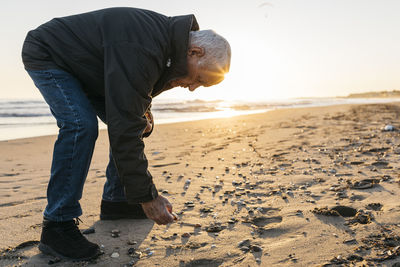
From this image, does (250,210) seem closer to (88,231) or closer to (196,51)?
(88,231)

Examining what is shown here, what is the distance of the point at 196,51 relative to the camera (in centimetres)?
231

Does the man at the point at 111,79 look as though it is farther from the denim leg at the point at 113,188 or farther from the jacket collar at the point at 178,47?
the denim leg at the point at 113,188

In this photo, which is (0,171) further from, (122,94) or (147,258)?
(122,94)

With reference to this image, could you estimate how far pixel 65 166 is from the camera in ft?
7.94

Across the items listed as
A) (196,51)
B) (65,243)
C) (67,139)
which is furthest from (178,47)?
(65,243)

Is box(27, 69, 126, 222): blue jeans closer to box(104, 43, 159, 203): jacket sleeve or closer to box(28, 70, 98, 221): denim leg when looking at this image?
box(28, 70, 98, 221): denim leg

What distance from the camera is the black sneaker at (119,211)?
3281 millimetres

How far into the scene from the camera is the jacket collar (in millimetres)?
2233

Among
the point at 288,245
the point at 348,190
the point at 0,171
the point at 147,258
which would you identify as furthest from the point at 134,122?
the point at 0,171

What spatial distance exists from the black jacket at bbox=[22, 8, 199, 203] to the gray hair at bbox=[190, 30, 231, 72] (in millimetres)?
94

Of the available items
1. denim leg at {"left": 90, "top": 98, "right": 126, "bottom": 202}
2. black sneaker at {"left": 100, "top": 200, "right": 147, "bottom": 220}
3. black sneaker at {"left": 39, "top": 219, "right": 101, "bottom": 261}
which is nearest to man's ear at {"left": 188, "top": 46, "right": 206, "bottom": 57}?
denim leg at {"left": 90, "top": 98, "right": 126, "bottom": 202}

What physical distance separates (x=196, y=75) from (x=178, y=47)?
10.5 inches

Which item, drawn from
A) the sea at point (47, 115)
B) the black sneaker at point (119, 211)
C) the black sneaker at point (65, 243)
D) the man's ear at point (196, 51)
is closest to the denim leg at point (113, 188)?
the black sneaker at point (119, 211)

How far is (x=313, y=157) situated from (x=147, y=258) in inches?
149
